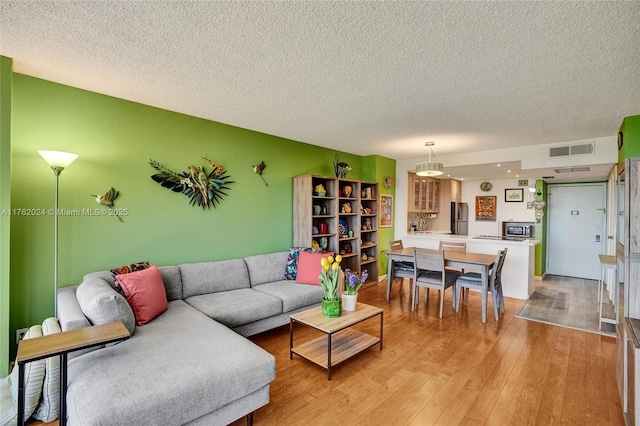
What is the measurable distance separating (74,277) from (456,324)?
4.11m

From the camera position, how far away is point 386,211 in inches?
236

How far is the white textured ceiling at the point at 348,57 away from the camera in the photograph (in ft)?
5.41

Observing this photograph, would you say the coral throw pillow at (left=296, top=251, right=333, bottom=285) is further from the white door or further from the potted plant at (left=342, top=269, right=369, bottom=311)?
the white door

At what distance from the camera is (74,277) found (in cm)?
271

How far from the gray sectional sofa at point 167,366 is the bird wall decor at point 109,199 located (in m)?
0.61

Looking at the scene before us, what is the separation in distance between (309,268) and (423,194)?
13.3 ft

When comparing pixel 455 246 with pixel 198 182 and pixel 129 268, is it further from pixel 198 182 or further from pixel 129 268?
pixel 129 268

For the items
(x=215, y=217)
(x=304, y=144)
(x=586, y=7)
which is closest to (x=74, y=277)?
(x=215, y=217)

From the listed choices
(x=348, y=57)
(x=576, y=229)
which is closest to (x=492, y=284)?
(x=348, y=57)

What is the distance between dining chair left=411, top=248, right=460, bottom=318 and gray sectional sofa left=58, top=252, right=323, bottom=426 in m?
2.31

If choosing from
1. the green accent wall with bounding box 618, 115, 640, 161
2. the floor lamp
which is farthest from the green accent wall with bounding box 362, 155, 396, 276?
the floor lamp

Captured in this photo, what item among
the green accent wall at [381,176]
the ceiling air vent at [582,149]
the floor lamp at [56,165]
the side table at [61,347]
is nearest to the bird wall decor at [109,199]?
the floor lamp at [56,165]

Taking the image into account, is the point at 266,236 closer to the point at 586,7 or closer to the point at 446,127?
the point at 446,127

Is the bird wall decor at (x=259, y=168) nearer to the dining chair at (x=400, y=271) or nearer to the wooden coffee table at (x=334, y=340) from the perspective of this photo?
the wooden coffee table at (x=334, y=340)
